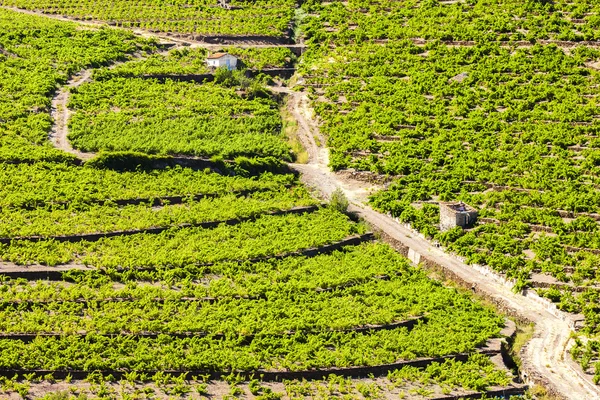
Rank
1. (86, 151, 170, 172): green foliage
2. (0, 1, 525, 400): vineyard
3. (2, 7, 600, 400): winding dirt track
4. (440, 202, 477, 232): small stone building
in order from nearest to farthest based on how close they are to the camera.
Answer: (0, 1, 525, 400): vineyard, (2, 7, 600, 400): winding dirt track, (440, 202, 477, 232): small stone building, (86, 151, 170, 172): green foliage

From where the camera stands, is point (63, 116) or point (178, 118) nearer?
point (63, 116)

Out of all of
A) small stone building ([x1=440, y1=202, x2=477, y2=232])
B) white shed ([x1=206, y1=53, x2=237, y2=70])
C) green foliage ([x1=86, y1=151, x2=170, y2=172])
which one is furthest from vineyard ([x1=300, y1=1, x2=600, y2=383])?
green foliage ([x1=86, y1=151, x2=170, y2=172])

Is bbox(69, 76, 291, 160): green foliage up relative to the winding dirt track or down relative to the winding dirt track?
up

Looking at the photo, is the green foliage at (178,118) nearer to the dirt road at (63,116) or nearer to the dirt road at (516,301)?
the dirt road at (63,116)

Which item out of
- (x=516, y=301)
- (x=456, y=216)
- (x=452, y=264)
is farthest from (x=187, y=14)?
(x=516, y=301)

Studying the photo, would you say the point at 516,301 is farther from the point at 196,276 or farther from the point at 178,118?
the point at 178,118

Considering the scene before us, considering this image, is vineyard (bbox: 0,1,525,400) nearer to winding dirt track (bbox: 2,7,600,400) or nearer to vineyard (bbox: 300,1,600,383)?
winding dirt track (bbox: 2,7,600,400)

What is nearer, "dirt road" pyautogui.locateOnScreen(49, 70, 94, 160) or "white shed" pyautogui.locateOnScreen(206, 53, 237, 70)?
"dirt road" pyautogui.locateOnScreen(49, 70, 94, 160)
